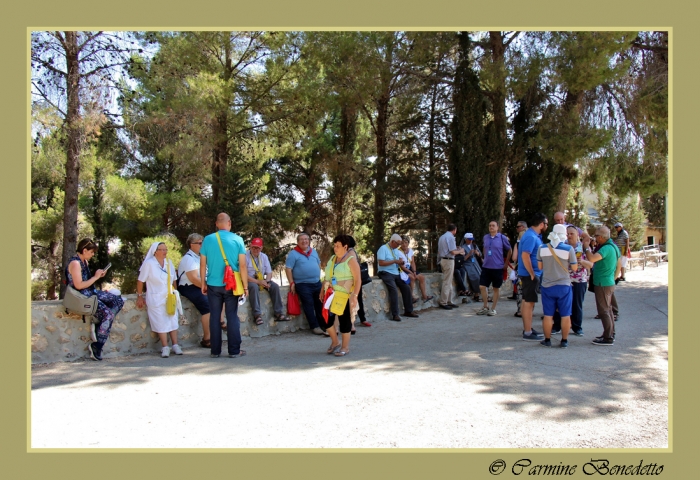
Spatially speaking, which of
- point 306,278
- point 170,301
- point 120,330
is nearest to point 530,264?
point 306,278

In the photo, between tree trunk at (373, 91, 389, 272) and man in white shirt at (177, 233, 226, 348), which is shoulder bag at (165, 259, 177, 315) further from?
tree trunk at (373, 91, 389, 272)

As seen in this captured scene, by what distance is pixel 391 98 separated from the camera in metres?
20.2

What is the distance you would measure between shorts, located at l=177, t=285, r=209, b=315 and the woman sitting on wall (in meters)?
1.05

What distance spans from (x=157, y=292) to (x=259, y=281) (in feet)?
6.06

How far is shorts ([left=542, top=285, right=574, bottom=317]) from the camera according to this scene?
7.49 metres

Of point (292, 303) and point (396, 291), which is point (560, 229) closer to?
point (396, 291)

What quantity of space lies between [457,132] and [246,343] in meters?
9.16

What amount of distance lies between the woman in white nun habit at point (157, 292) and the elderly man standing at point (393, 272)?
441 cm

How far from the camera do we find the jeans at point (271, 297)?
8719 millimetres

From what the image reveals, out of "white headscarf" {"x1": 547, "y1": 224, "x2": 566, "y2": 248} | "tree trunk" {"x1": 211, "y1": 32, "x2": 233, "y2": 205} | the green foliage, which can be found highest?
"tree trunk" {"x1": 211, "y1": 32, "x2": 233, "y2": 205}

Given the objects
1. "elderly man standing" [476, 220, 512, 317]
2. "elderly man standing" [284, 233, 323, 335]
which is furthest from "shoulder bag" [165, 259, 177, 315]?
"elderly man standing" [476, 220, 512, 317]

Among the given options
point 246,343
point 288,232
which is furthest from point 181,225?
point 246,343

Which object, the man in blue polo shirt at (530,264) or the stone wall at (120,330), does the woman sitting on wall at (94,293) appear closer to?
the stone wall at (120,330)

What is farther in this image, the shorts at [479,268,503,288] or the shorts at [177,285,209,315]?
the shorts at [479,268,503,288]
